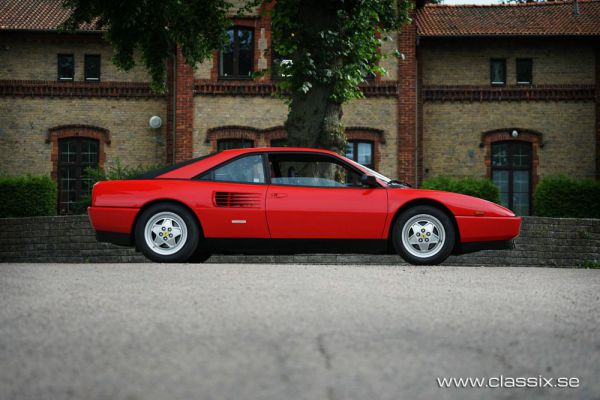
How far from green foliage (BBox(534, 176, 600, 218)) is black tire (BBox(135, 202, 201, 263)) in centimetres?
1491

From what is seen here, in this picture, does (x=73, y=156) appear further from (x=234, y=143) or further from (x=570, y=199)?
(x=570, y=199)

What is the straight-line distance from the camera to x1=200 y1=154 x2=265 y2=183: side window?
9.86 metres

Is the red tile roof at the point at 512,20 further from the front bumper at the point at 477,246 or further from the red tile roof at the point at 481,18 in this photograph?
the front bumper at the point at 477,246

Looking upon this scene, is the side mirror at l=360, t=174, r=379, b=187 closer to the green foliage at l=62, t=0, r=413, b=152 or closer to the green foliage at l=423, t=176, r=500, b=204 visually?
the green foliage at l=62, t=0, r=413, b=152

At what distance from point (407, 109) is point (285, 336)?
67.6 ft

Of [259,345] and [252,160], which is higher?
[252,160]

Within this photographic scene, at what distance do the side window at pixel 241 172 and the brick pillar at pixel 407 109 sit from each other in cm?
1521

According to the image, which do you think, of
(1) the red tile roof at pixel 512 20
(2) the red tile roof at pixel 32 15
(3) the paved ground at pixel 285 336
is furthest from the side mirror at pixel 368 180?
(2) the red tile roof at pixel 32 15

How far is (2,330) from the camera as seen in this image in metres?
5.06

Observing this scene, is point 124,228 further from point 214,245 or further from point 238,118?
point 238,118

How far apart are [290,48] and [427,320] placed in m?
10.6

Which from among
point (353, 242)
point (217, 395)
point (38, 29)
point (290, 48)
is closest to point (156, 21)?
point (290, 48)

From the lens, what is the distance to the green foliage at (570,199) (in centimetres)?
2166

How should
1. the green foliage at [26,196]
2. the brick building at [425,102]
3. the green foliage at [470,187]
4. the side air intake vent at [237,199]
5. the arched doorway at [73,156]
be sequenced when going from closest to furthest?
the side air intake vent at [237,199] < the green foliage at [26,196] < the green foliage at [470,187] < the brick building at [425,102] < the arched doorway at [73,156]
